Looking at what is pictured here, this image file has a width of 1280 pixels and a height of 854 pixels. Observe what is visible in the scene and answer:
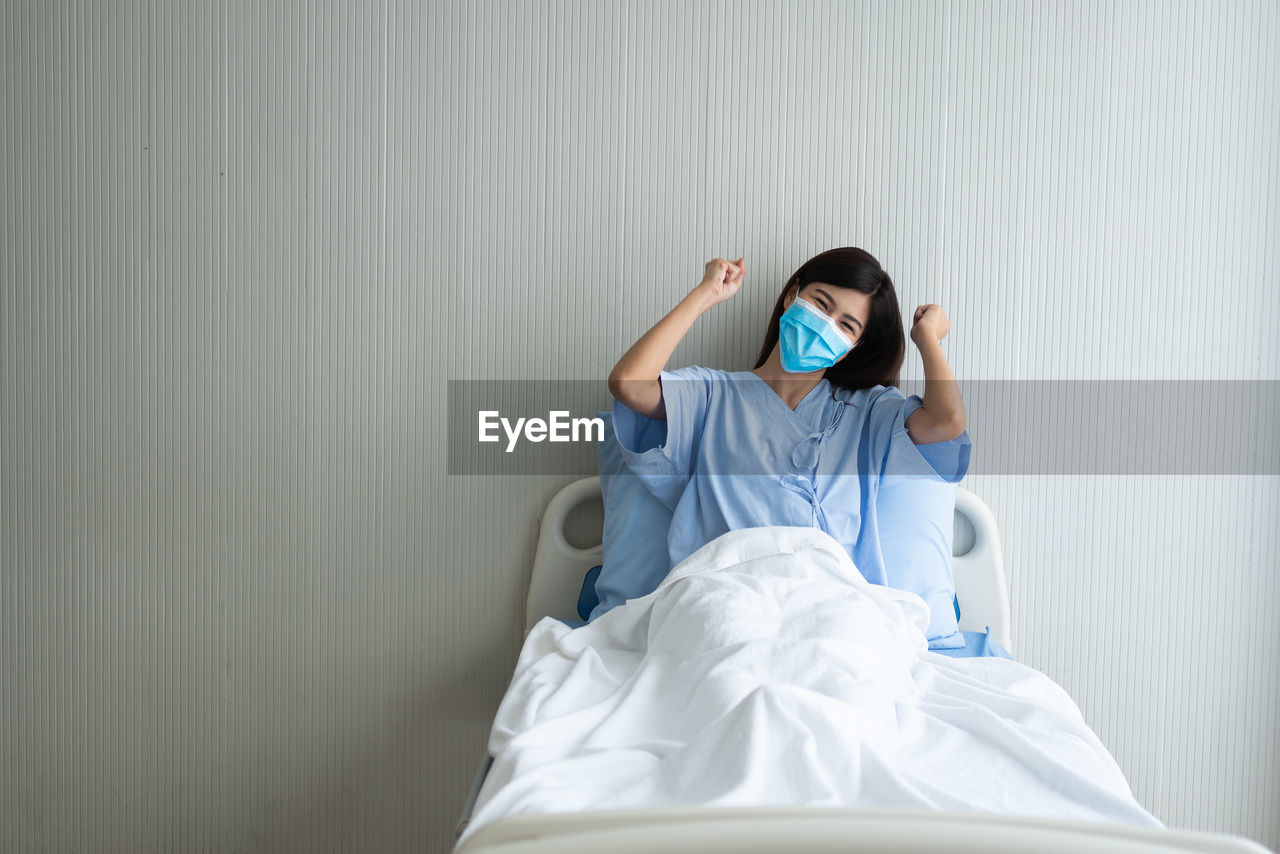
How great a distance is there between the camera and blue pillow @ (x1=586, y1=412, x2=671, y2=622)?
51.5 inches

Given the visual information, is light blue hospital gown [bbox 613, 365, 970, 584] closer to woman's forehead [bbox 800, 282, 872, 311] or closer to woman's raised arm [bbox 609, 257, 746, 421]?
woman's raised arm [bbox 609, 257, 746, 421]

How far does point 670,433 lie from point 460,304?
0.47 m

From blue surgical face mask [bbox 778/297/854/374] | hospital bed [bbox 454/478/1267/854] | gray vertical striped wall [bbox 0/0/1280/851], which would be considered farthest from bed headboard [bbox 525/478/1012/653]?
hospital bed [bbox 454/478/1267/854]

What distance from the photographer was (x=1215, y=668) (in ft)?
4.78

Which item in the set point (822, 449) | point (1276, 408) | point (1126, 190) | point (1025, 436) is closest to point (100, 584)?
point (822, 449)

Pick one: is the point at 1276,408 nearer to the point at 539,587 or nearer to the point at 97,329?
the point at 539,587

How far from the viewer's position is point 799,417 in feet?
4.35

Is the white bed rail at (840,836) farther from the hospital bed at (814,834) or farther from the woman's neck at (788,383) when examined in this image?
the woman's neck at (788,383)

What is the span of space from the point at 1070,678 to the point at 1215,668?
27 cm

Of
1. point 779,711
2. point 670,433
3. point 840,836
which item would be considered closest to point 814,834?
point 840,836

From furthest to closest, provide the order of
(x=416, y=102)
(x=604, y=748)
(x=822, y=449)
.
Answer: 1. (x=416, y=102)
2. (x=822, y=449)
3. (x=604, y=748)

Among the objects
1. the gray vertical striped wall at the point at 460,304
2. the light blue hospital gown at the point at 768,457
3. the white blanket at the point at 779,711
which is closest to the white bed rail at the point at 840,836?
the white blanket at the point at 779,711
